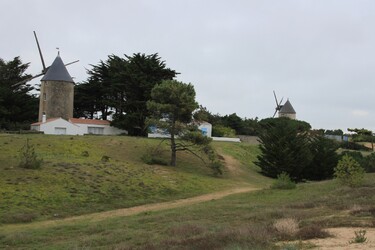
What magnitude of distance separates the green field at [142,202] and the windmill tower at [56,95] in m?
16.8

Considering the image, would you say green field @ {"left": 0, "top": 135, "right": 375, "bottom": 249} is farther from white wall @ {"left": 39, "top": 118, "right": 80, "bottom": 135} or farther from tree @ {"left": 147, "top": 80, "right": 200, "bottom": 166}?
white wall @ {"left": 39, "top": 118, "right": 80, "bottom": 135}

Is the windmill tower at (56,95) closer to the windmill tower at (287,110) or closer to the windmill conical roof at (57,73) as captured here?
the windmill conical roof at (57,73)

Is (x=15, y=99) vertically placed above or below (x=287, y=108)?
below

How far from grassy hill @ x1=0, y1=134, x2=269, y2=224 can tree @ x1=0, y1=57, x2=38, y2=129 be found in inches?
822

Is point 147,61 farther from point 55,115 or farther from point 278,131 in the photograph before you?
point 278,131

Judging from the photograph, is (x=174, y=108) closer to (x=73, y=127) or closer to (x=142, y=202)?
(x=142, y=202)

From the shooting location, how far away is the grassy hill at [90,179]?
19.0 m

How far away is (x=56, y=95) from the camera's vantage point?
53438 mm

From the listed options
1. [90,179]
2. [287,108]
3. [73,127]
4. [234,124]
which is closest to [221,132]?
[234,124]

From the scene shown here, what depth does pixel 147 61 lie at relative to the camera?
5150 centimetres

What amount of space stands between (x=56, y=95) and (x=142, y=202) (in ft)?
115

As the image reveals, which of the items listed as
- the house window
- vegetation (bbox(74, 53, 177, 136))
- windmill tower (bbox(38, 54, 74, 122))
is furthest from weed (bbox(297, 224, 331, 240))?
windmill tower (bbox(38, 54, 74, 122))

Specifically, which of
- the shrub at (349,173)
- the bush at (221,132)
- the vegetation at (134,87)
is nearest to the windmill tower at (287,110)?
the bush at (221,132)

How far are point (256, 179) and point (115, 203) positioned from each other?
55.7 feet
